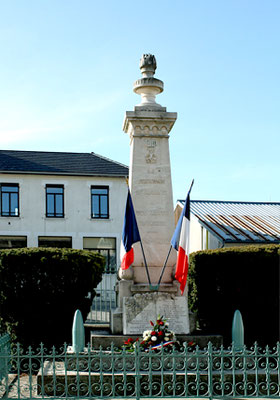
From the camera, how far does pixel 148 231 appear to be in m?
10.3

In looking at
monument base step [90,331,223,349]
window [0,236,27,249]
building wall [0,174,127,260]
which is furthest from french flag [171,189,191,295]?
window [0,236,27,249]

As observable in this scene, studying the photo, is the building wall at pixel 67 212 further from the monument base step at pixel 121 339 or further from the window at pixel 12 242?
the monument base step at pixel 121 339

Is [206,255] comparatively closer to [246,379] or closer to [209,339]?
[209,339]

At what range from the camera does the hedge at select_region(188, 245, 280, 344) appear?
1116 cm

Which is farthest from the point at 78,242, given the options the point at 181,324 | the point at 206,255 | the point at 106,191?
the point at 181,324

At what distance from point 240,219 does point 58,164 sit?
11.4 m

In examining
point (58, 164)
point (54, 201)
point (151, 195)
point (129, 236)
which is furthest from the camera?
point (58, 164)

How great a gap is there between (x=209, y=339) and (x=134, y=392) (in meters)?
2.06

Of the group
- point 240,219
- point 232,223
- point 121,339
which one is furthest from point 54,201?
point 121,339

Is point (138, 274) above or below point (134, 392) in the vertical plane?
above

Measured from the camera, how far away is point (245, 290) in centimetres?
1129

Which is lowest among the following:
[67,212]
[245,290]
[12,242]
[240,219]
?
[245,290]

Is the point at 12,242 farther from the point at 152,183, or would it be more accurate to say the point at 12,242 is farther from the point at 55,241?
the point at 152,183

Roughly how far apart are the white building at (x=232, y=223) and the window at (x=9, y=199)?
8529mm
